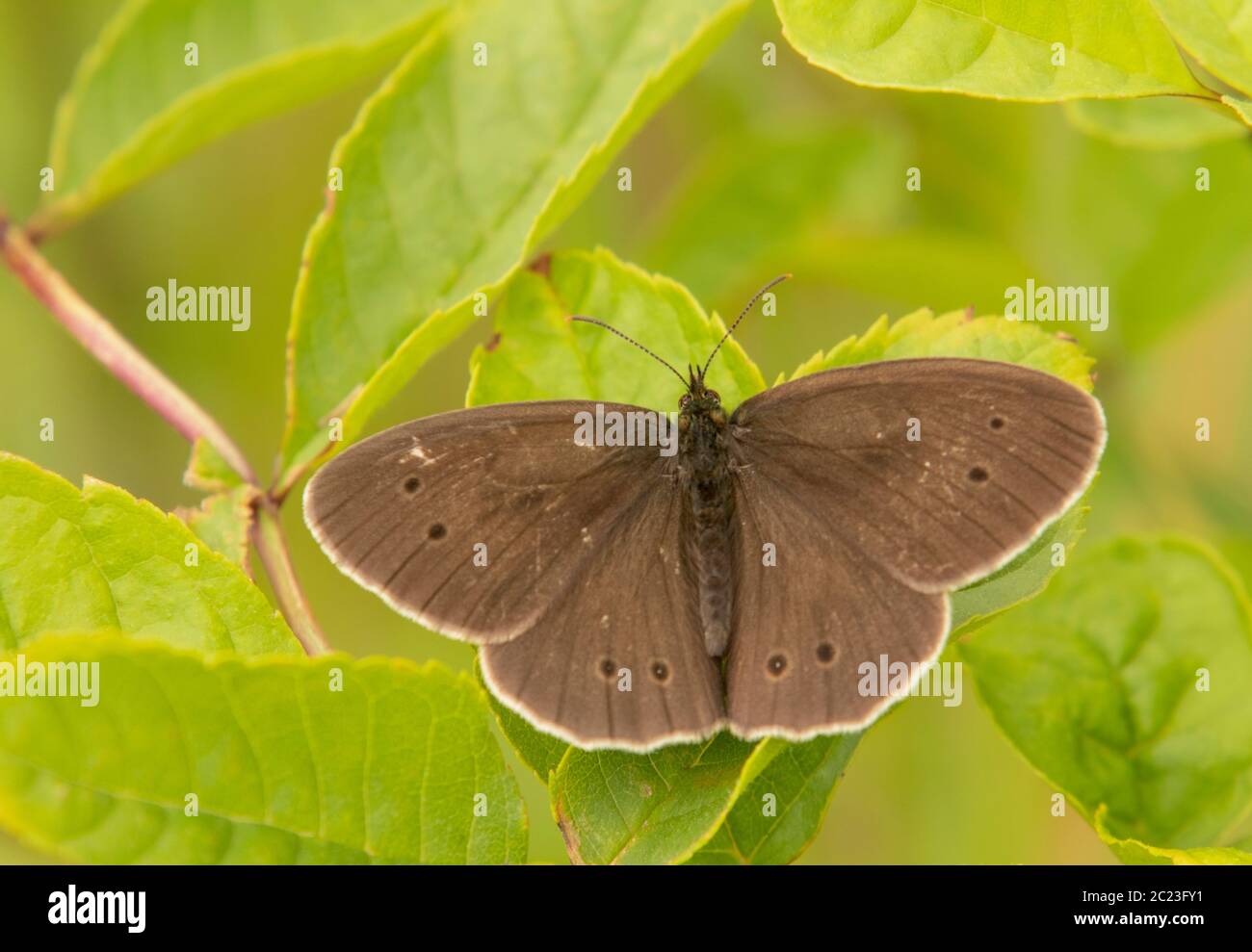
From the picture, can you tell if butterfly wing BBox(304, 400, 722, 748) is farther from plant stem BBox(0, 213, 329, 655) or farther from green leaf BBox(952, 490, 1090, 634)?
green leaf BBox(952, 490, 1090, 634)

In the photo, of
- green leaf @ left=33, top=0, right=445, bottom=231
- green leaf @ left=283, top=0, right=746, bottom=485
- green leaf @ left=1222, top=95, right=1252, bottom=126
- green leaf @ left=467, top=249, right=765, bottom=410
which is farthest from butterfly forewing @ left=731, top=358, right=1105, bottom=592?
green leaf @ left=33, top=0, right=445, bottom=231

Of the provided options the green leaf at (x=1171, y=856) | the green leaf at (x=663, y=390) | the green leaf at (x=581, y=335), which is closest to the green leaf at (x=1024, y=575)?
the green leaf at (x=663, y=390)

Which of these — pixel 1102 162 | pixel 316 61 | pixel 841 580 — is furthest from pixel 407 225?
pixel 1102 162

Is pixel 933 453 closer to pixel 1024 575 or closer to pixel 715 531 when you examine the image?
pixel 1024 575

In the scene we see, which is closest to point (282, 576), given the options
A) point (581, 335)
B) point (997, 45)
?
point (581, 335)

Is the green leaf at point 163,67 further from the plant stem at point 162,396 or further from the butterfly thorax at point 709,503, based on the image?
the butterfly thorax at point 709,503

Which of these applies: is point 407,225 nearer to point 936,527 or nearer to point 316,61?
point 316,61
